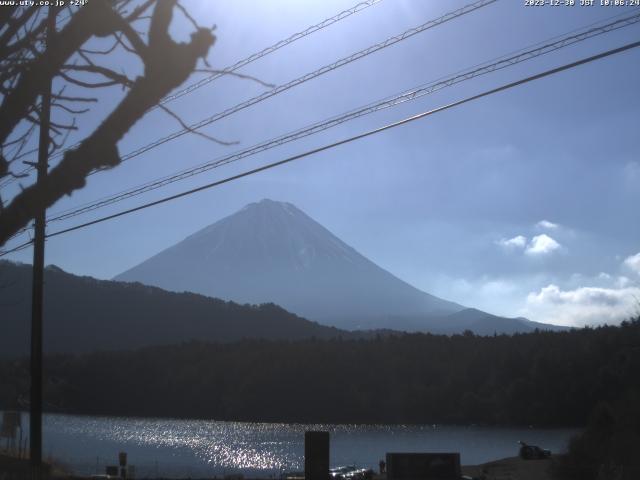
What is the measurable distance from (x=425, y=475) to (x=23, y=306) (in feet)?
263

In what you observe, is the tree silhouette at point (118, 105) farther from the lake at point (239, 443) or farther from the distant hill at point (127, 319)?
the distant hill at point (127, 319)

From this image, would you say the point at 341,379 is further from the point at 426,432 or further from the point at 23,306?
the point at 23,306

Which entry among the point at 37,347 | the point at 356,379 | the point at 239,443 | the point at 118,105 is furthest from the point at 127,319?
the point at 118,105

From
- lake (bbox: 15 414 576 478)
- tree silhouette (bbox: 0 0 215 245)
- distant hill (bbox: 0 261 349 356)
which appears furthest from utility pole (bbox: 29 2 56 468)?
distant hill (bbox: 0 261 349 356)

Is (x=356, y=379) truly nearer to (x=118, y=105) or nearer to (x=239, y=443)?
(x=239, y=443)

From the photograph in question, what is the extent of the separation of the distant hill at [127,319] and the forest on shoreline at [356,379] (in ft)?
36.4

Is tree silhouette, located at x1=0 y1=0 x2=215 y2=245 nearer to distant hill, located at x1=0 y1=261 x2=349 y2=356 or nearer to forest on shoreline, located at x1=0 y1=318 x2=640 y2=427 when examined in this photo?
forest on shoreline, located at x1=0 y1=318 x2=640 y2=427

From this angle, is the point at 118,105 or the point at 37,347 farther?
the point at 37,347

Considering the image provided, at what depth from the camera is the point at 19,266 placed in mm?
77938

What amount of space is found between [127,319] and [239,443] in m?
58.4

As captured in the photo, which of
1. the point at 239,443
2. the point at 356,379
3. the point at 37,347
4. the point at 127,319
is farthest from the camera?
the point at 127,319

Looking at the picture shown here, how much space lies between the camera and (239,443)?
59469 millimetres

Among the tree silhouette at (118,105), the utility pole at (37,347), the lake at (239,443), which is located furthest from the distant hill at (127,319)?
the tree silhouette at (118,105)

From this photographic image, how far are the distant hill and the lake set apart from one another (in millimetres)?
18325
